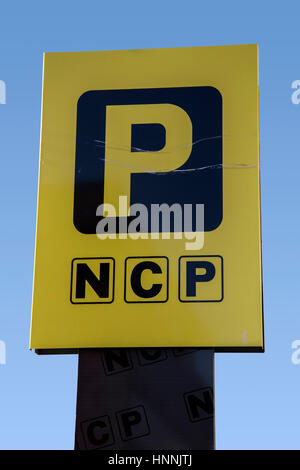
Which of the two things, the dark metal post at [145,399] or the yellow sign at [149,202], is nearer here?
the dark metal post at [145,399]

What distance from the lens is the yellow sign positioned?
6.63 m

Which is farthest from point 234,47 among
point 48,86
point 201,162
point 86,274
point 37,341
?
point 37,341

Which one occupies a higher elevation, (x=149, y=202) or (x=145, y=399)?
(x=149, y=202)

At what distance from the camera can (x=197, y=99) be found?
7105 mm

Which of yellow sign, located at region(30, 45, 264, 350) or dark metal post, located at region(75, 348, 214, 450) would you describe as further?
yellow sign, located at region(30, 45, 264, 350)

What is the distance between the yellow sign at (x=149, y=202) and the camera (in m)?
6.63

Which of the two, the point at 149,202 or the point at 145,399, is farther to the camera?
the point at 149,202

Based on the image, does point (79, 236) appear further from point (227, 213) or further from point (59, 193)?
point (227, 213)

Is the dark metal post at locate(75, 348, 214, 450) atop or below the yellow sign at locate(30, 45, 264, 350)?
below

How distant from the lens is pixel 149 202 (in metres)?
6.91
